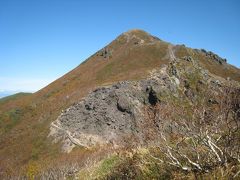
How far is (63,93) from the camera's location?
10156 centimetres

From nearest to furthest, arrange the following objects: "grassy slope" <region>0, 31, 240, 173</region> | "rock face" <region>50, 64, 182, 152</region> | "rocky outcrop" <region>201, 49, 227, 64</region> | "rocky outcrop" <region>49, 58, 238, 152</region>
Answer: "rocky outcrop" <region>49, 58, 238, 152</region> → "rock face" <region>50, 64, 182, 152</region> → "grassy slope" <region>0, 31, 240, 173</region> → "rocky outcrop" <region>201, 49, 227, 64</region>

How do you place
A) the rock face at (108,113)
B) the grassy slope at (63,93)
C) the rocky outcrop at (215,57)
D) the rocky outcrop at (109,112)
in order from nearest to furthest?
the rocky outcrop at (109,112)
the rock face at (108,113)
the grassy slope at (63,93)
the rocky outcrop at (215,57)

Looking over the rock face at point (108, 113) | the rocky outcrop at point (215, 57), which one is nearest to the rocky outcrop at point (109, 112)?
the rock face at point (108, 113)

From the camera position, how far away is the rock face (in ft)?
233

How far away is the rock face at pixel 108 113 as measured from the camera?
233 ft

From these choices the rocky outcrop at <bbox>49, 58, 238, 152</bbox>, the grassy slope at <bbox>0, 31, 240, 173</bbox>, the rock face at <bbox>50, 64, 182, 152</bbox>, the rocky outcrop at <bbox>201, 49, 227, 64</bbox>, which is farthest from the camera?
the rocky outcrop at <bbox>201, 49, 227, 64</bbox>

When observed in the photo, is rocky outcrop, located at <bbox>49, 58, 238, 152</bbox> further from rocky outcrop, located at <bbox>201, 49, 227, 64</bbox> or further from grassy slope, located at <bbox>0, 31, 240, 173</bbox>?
rocky outcrop, located at <bbox>201, 49, 227, 64</bbox>

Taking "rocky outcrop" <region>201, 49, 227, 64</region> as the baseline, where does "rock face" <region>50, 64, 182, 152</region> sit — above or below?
below

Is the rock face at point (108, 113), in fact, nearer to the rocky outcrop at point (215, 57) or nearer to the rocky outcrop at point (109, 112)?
the rocky outcrop at point (109, 112)

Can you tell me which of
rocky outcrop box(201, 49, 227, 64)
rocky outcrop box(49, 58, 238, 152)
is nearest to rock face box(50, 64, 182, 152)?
rocky outcrop box(49, 58, 238, 152)

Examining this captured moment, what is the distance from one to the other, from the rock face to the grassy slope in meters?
4.05

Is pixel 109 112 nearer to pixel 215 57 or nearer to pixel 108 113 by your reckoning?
pixel 108 113

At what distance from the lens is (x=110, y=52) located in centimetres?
12925

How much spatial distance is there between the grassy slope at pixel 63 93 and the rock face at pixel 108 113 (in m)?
4.05
